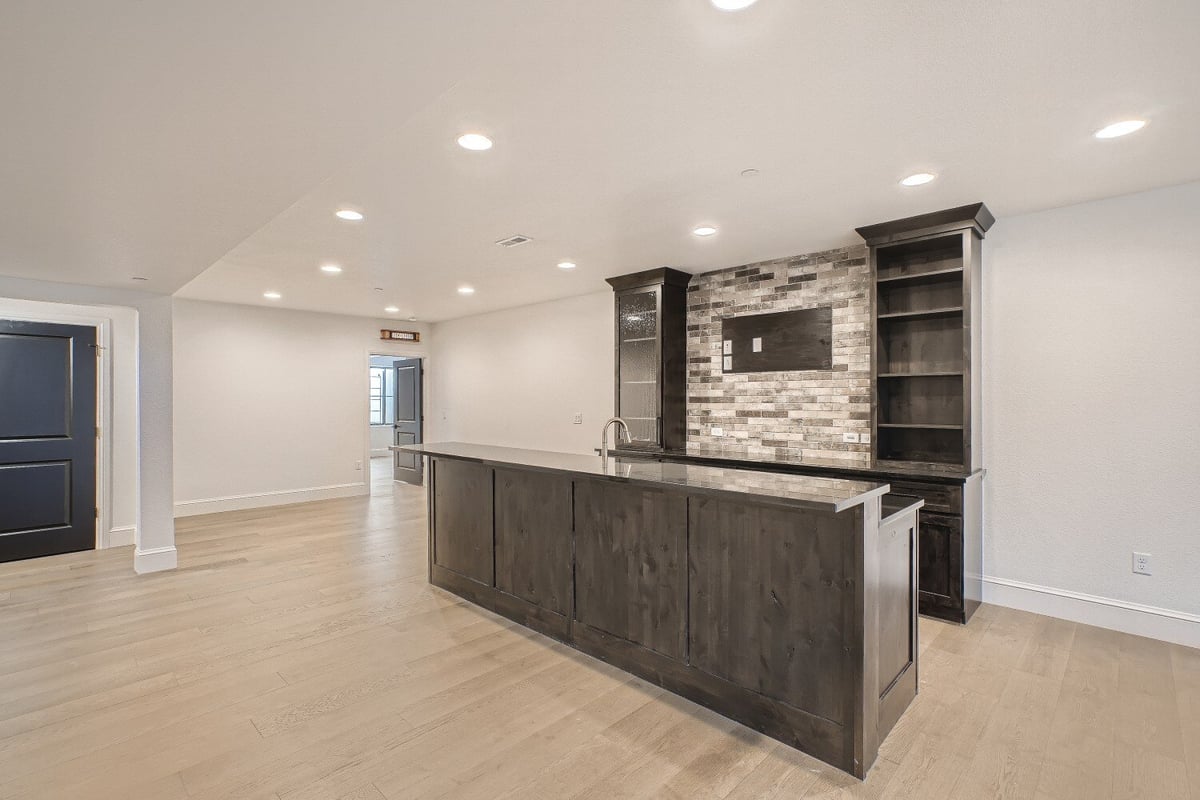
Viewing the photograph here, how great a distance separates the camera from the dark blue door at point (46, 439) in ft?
16.8

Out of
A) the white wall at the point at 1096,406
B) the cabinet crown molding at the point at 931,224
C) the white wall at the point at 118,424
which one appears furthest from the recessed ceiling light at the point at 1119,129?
the white wall at the point at 118,424

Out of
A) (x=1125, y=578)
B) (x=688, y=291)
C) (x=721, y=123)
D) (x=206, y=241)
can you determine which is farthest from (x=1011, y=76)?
(x=206, y=241)

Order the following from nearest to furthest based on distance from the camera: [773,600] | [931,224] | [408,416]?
1. [773,600]
2. [931,224]
3. [408,416]

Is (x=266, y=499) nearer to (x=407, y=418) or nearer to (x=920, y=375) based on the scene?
(x=407, y=418)

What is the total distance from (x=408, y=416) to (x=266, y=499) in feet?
9.00

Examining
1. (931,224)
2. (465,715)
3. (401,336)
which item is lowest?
(465,715)

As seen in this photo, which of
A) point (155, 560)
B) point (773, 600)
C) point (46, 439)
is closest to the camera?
point (773, 600)

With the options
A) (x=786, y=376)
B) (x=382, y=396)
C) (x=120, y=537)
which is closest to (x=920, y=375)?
(x=786, y=376)

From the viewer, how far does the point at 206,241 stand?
3.33 metres

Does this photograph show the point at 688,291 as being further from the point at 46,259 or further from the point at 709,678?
the point at 46,259

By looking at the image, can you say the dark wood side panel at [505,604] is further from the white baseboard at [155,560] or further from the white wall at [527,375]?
the white wall at [527,375]

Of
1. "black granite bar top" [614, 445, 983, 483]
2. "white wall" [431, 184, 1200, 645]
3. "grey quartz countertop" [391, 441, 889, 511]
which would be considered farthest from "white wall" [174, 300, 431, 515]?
"white wall" [431, 184, 1200, 645]

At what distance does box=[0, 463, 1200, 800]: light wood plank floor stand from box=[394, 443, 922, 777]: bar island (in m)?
0.14

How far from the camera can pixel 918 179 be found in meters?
3.11
